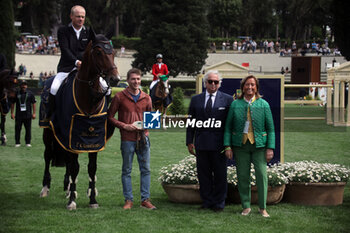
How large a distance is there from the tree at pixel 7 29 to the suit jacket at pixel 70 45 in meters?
24.2

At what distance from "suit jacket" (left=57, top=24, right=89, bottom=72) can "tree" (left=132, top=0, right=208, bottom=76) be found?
4355cm

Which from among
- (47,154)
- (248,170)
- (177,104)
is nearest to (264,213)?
(248,170)

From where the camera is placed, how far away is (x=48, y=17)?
70125 millimetres

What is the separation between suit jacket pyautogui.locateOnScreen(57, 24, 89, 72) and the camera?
8.39 metres

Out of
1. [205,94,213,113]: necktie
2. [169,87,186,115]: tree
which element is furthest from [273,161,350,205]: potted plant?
[169,87,186,115]: tree

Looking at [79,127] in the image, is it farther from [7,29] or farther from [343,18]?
[7,29]

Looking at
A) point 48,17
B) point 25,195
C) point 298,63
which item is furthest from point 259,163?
point 48,17

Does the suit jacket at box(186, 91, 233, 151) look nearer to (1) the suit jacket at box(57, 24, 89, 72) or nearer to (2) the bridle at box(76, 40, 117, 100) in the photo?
(2) the bridle at box(76, 40, 117, 100)

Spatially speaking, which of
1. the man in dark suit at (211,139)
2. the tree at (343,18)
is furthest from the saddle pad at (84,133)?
the tree at (343,18)

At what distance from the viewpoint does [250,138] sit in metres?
7.34

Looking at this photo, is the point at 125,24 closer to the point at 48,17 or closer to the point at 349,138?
the point at 48,17

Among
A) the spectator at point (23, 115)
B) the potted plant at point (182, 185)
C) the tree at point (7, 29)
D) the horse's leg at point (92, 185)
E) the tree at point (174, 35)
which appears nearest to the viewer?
the horse's leg at point (92, 185)

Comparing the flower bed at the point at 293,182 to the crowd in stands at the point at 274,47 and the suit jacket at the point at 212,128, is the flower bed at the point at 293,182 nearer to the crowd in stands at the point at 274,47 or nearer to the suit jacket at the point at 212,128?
the suit jacket at the point at 212,128

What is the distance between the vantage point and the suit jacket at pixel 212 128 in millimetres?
7590
